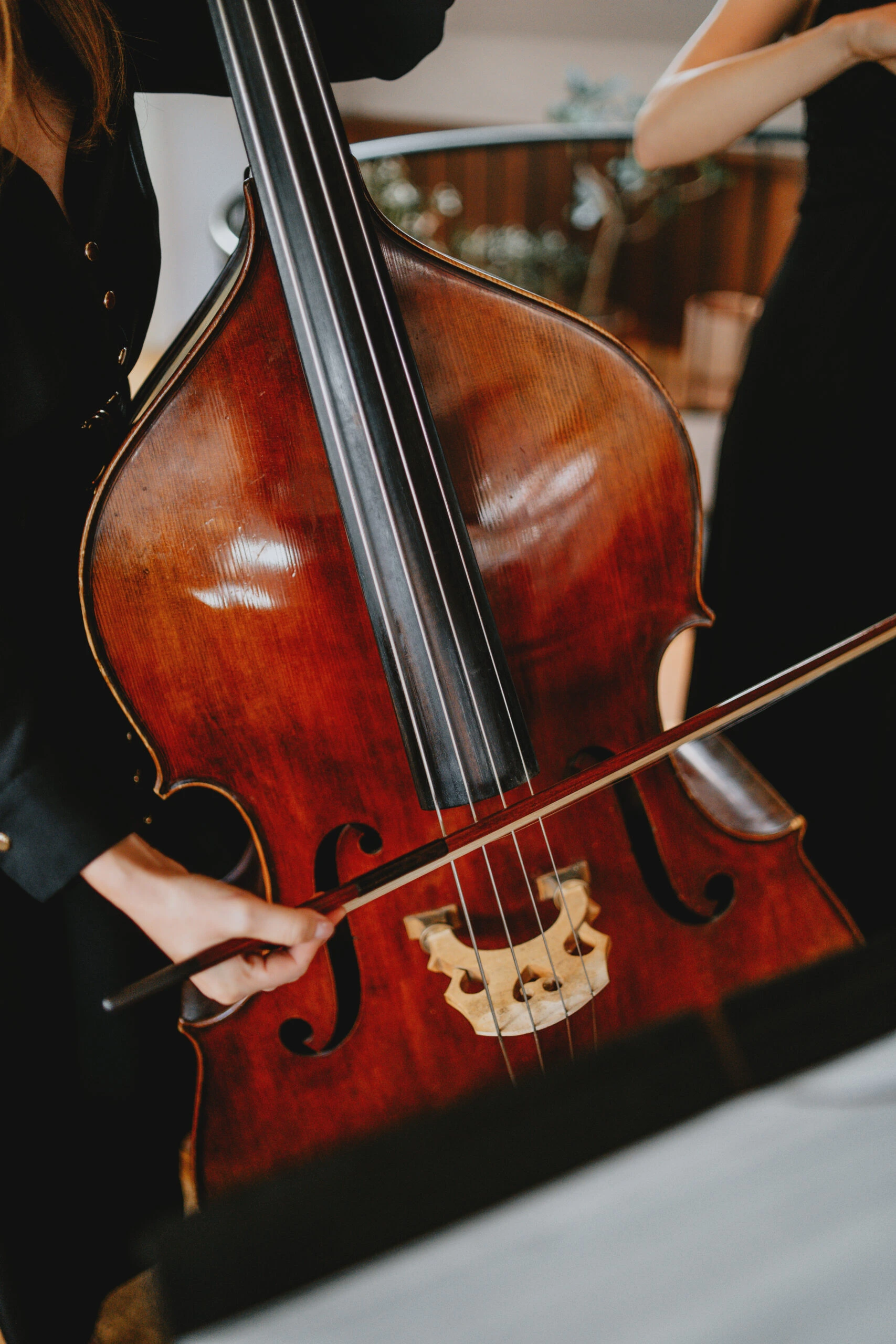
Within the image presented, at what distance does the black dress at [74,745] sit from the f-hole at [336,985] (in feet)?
0.41

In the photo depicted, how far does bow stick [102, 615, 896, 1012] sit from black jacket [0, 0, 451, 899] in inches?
3.5

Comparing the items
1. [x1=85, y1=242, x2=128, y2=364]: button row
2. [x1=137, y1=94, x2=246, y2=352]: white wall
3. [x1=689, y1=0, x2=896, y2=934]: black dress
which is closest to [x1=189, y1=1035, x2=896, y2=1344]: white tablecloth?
[x1=85, y1=242, x2=128, y2=364]: button row

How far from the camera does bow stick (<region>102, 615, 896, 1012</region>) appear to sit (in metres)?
0.44

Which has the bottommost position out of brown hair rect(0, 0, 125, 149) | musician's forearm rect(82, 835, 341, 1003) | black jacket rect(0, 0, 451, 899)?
musician's forearm rect(82, 835, 341, 1003)

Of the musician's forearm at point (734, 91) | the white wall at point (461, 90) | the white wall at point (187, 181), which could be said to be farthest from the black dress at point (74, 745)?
the white wall at point (461, 90)

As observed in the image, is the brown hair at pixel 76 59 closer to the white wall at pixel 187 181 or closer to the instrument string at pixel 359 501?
the instrument string at pixel 359 501

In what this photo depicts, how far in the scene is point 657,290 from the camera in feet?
15.5

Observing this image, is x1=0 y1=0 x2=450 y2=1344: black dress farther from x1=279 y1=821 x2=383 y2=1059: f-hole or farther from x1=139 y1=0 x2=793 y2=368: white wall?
x1=139 y1=0 x2=793 y2=368: white wall

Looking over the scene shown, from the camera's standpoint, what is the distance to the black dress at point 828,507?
0.82 meters

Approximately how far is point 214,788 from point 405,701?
6.0 inches

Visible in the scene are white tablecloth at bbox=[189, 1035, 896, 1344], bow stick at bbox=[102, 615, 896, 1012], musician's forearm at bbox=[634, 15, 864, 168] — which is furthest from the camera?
musician's forearm at bbox=[634, 15, 864, 168]

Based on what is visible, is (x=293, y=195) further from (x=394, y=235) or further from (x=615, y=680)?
(x=615, y=680)

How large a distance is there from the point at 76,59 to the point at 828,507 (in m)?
0.80

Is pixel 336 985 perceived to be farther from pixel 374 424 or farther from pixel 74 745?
pixel 374 424
